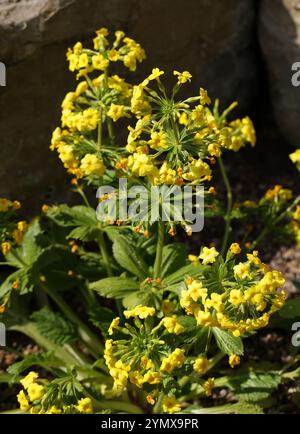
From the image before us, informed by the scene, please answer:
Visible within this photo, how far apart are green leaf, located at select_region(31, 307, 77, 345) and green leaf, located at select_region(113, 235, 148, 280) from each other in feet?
1.72

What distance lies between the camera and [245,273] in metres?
2.45

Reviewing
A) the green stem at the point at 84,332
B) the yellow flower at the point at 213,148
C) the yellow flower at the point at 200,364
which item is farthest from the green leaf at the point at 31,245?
the yellow flower at the point at 213,148

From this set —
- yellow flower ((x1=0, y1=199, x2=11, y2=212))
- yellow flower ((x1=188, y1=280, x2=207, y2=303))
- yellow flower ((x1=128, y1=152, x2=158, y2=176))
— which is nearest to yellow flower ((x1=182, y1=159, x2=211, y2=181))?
yellow flower ((x1=128, y1=152, x2=158, y2=176))

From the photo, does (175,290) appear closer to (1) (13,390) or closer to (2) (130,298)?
(2) (130,298)

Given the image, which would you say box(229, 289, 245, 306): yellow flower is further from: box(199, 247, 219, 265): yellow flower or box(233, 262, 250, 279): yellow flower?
box(199, 247, 219, 265): yellow flower

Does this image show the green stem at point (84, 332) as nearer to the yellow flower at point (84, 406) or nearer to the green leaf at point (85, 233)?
the green leaf at point (85, 233)

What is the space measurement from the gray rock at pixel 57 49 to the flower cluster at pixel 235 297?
5.04 ft

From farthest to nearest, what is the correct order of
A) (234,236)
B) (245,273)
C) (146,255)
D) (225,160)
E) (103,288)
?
(225,160) < (234,236) < (146,255) < (103,288) < (245,273)

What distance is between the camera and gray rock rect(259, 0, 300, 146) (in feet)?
14.0

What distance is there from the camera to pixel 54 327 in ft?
11.4

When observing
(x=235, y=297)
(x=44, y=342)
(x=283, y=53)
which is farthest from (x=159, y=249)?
(x=283, y=53)
